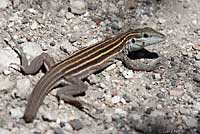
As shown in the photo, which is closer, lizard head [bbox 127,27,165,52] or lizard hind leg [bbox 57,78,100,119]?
lizard hind leg [bbox 57,78,100,119]

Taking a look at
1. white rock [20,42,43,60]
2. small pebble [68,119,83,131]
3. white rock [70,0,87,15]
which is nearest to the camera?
small pebble [68,119,83,131]

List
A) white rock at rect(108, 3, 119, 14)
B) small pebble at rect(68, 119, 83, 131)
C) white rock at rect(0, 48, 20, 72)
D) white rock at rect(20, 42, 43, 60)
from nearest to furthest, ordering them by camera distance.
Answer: small pebble at rect(68, 119, 83, 131)
white rock at rect(0, 48, 20, 72)
white rock at rect(20, 42, 43, 60)
white rock at rect(108, 3, 119, 14)

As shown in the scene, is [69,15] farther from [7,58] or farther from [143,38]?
[7,58]

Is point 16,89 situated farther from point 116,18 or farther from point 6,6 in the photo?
point 116,18

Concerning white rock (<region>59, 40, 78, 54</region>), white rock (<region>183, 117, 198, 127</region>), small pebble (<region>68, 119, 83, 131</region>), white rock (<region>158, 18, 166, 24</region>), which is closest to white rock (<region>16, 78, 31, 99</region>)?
small pebble (<region>68, 119, 83, 131</region>)

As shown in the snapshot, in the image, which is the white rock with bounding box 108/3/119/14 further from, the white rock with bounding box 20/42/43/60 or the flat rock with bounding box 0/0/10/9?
the flat rock with bounding box 0/0/10/9

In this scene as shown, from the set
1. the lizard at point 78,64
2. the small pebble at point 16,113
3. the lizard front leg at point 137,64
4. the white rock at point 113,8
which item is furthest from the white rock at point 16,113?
the white rock at point 113,8

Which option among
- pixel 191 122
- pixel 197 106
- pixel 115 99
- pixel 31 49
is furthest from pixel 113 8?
pixel 191 122

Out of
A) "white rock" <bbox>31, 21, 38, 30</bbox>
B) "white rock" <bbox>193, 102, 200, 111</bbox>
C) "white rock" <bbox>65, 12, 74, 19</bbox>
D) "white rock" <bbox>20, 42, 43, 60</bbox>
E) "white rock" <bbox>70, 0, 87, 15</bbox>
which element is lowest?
"white rock" <bbox>193, 102, 200, 111</bbox>
